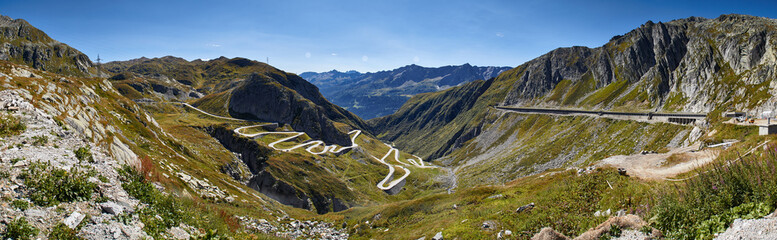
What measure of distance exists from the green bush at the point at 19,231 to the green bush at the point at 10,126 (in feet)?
31.9

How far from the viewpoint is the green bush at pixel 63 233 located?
33.9 feet

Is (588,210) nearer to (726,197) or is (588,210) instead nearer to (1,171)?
(726,197)

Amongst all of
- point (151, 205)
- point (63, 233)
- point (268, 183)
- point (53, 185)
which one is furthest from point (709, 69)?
point (53, 185)

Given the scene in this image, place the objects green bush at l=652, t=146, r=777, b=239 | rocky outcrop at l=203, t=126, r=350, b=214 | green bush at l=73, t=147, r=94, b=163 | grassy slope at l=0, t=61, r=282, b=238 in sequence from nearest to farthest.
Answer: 1. green bush at l=652, t=146, r=777, b=239
2. green bush at l=73, t=147, r=94, b=163
3. grassy slope at l=0, t=61, r=282, b=238
4. rocky outcrop at l=203, t=126, r=350, b=214

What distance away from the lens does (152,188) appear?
16609 mm

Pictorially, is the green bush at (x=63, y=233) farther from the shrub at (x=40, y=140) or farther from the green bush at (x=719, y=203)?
the green bush at (x=719, y=203)

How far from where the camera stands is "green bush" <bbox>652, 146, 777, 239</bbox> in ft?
38.1

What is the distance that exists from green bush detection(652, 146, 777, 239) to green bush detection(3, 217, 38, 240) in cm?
2141

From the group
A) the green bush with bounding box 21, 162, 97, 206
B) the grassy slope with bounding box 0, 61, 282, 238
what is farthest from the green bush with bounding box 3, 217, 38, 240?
the grassy slope with bounding box 0, 61, 282, 238

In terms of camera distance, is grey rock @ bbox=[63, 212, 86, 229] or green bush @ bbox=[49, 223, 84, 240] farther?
grey rock @ bbox=[63, 212, 86, 229]

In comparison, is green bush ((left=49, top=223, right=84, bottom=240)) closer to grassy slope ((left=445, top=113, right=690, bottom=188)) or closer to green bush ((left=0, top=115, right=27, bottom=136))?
green bush ((left=0, top=115, right=27, bottom=136))

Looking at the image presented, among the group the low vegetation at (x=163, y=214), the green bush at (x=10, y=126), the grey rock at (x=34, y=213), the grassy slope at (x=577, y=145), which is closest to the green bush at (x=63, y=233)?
the grey rock at (x=34, y=213)

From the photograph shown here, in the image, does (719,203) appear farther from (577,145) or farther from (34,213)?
(577,145)

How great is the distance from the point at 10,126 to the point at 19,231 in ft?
36.9
